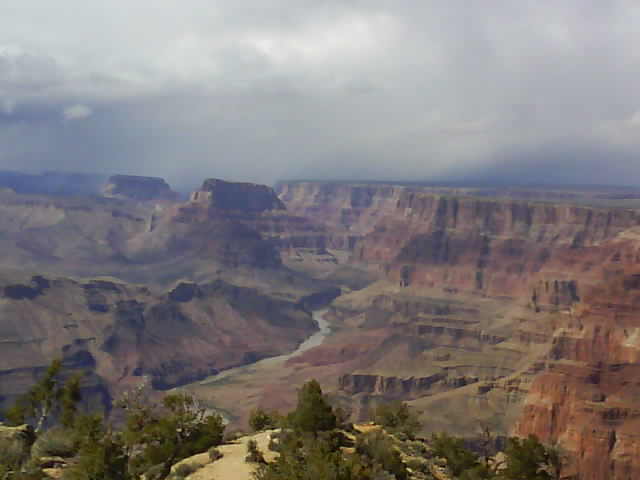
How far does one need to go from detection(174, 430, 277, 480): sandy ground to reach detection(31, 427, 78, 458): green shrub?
517cm

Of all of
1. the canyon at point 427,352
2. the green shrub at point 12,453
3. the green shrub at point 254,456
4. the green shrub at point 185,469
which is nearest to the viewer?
the green shrub at point 185,469

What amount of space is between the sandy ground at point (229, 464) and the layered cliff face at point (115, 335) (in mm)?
104556

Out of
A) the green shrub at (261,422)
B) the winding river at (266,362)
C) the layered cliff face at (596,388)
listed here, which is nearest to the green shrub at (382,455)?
the green shrub at (261,422)

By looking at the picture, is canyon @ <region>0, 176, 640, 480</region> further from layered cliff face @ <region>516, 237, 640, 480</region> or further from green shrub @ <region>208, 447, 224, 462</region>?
green shrub @ <region>208, 447, 224, 462</region>

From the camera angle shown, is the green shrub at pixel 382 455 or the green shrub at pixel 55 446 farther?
the green shrub at pixel 55 446

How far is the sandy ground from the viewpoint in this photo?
28969 millimetres

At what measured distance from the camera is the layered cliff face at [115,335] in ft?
478

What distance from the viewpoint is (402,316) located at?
19025cm

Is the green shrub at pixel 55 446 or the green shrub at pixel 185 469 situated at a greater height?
the green shrub at pixel 185 469

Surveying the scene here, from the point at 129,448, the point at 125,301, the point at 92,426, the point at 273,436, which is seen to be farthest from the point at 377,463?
the point at 125,301

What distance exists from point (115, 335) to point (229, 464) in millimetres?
142414

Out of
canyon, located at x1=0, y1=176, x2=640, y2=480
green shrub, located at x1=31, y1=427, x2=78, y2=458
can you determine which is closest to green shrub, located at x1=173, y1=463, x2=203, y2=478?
green shrub, located at x1=31, y1=427, x2=78, y2=458

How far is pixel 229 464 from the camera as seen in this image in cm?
3041

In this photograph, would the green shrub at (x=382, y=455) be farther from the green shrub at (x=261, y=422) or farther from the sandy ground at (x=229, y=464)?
the green shrub at (x=261, y=422)
